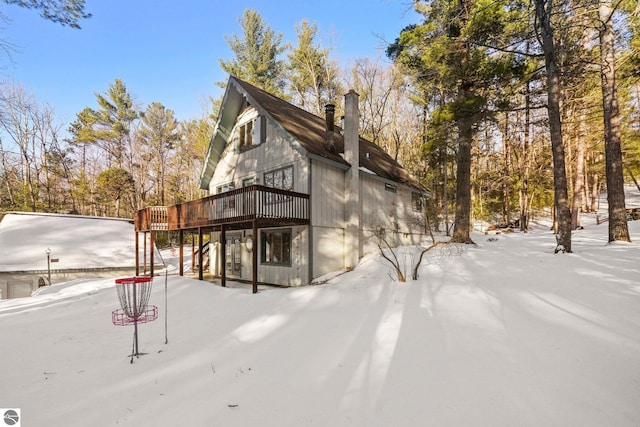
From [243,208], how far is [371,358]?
22.8ft

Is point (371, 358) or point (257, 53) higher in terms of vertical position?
point (257, 53)

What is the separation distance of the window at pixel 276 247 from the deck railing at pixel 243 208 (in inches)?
51.3

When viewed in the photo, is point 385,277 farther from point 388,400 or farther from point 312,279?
point 388,400

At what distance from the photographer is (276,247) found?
12094 millimetres

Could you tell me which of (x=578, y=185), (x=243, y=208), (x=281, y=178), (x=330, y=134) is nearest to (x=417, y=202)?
(x=330, y=134)

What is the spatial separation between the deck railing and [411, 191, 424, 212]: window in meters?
8.43

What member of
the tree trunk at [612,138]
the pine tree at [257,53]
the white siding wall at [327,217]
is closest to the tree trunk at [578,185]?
the tree trunk at [612,138]


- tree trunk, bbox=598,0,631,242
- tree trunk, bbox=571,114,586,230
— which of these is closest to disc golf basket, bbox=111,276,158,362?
tree trunk, bbox=598,0,631,242

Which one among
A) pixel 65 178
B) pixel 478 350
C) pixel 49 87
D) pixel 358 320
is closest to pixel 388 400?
pixel 478 350

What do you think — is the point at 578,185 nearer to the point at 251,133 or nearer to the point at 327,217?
the point at 327,217

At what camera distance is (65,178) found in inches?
1169

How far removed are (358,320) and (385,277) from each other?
128 inches

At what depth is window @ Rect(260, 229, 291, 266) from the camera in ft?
38.0

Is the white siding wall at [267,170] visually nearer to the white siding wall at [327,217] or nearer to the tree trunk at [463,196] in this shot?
the white siding wall at [327,217]
